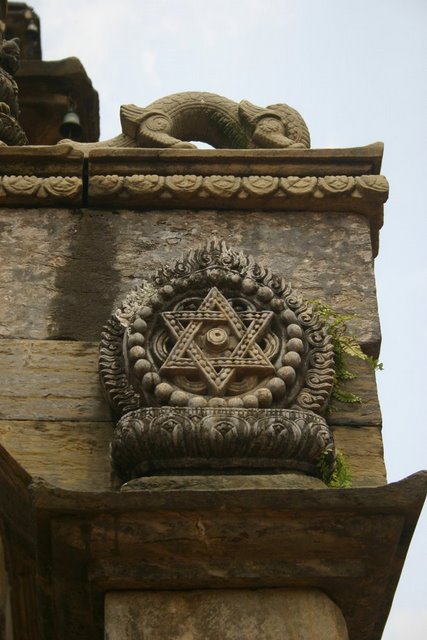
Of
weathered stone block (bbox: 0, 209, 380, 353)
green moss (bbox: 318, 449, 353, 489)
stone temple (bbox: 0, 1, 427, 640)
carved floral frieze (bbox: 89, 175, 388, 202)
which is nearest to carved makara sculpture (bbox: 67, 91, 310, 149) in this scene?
stone temple (bbox: 0, 1, 427, 640)

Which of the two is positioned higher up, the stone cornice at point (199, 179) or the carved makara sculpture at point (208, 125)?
the carved makara sculpture at point (208, 125)

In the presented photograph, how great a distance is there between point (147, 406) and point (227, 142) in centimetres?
189

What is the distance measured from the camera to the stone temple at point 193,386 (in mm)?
3783

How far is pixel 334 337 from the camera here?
183 inches

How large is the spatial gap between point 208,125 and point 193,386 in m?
1.89

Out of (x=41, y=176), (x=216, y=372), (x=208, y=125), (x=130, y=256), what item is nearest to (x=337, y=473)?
(x=216, y=372)

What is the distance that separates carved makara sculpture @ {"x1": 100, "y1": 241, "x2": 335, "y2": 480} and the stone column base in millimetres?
441

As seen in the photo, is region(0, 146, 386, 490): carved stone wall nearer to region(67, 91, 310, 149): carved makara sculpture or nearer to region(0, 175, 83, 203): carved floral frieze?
region(0, 175, 83, 203): carved floral frieze

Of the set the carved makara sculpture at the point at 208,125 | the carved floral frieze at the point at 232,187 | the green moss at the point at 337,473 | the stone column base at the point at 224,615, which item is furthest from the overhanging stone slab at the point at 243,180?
the stone column base at the point at 224,615

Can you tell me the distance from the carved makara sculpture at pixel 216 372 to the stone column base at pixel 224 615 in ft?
1.45

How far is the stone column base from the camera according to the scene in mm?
3674

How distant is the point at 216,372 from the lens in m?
4.28

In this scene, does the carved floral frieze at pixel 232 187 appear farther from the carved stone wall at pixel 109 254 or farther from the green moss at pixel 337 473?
the green moss at pixel 337 473

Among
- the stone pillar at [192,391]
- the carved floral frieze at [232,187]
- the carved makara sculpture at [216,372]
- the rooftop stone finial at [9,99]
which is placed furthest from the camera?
the rooftop stone finial at [9,99]
